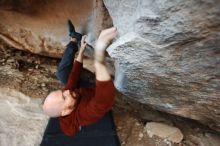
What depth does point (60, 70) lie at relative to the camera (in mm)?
1917

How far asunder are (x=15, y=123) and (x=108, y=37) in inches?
38.7

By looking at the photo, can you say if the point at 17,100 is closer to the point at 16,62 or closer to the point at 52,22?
the point at 16,62

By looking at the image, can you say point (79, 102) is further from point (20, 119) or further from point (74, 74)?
point (20, 119)

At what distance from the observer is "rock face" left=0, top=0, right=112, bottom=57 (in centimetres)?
217

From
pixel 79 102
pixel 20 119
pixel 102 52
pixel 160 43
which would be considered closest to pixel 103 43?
pixel 102 52

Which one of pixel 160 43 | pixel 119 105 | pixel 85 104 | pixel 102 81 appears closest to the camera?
pixel 160 43

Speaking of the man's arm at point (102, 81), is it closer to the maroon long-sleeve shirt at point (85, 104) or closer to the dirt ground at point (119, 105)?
the maroon long-sleeve shirt at point (85, 104)

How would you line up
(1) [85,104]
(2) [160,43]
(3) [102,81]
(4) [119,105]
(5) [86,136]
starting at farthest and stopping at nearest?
(4) [119,105] → (5) [86,136] → (1) [85,104] → (3) [102,81] → (2) [160,43]

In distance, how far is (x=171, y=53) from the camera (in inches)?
58.3

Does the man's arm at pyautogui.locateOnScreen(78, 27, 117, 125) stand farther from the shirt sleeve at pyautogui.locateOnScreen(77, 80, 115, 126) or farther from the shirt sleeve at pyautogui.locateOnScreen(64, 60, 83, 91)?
the shirt sleeve at pyautogui.locateOnScreen(64, 60, 83, 91)

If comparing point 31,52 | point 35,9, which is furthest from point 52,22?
point 31,52

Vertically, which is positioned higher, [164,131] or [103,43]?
[103,43]

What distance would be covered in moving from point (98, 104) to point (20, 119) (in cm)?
A: 84

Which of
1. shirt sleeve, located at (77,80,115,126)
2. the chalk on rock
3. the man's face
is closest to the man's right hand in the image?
shirt sleeve, located at (77,80,115,126)
